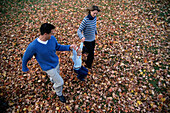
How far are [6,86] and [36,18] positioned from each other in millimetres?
4842

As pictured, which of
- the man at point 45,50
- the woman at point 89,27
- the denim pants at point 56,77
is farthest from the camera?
the woman at point 89,27

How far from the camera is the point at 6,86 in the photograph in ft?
13.5

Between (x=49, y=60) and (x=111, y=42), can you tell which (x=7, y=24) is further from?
(x=111, y=42)

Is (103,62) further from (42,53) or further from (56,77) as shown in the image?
(42,53)

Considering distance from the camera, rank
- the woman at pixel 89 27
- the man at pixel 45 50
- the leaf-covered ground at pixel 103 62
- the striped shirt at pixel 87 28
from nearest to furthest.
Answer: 1. the man at pixel 45 50
2. the woman at pixel 89 27
3. the striped shirt at pixel 87 28
4. the leaf-covered ground at pixel 103 62

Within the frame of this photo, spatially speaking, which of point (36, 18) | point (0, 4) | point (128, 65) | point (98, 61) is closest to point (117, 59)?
point (128, 65)

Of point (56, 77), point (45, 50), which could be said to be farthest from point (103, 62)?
point (45, 50)

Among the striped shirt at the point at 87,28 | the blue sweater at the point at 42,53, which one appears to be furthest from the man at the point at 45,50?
the striped shirt at the point at 87,28

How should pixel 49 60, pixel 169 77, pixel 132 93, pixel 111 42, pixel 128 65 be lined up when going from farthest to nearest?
pixel 111 42 → pixel 128 65 → pixel 169 77 → pixel 132 93 → pixel 49 60

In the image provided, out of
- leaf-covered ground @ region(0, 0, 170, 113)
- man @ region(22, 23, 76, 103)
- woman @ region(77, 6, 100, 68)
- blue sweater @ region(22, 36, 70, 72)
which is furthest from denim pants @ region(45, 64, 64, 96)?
woman @ region(77, 6, 100, 68)

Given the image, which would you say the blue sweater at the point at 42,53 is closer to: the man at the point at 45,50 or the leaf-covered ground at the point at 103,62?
the man at the point at 45,50

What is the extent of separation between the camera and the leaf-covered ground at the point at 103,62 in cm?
372

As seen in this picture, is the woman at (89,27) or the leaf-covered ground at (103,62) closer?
the woman at (89,27)

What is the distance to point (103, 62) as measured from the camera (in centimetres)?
484
